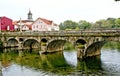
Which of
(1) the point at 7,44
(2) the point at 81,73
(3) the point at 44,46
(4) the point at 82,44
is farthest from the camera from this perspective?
(1) the point at 7,44

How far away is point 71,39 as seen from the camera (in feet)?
227

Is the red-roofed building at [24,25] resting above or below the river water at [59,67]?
above

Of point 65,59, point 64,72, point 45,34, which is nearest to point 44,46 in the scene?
point 45,34

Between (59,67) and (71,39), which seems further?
(71,39)

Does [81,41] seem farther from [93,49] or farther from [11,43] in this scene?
[11,43]

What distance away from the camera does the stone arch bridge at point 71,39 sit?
62.4 metres

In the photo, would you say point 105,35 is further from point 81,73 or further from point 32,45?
point 32,45

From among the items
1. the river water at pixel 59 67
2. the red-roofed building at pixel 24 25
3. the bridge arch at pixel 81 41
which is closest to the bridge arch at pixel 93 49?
the river water at pixel 59 67

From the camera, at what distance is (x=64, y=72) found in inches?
2024

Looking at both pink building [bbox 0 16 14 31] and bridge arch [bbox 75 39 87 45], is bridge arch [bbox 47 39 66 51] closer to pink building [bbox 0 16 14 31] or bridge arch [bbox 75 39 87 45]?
bridge arch [bbox 75 39 87 45]

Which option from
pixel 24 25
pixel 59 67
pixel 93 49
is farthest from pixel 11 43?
pixel 24 25

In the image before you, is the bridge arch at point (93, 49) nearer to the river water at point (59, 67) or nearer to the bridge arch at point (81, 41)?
the river water at point (59, 67)

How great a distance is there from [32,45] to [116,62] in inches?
1531

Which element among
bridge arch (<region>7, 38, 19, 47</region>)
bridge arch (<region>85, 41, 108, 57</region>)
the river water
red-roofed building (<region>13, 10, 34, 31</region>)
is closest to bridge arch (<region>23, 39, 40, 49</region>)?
bridge arch (<region>7, 38, 19, 47</region>)
